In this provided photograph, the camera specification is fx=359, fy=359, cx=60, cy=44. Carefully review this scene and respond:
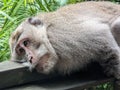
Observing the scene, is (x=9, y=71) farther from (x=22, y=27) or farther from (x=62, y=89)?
(x=22, y=27)

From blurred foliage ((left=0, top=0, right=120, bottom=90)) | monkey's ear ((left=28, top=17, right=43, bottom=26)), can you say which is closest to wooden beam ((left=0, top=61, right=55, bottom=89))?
monkey's ear ((left=28, top=17, right=43, bottom=26))

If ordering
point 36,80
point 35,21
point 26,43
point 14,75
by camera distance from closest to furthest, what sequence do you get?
point 14,75, point 36,80, point 26,43, point 35,21

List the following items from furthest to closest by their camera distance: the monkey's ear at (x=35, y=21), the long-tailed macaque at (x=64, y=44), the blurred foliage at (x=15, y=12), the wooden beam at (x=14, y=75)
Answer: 1. the blurred foliage at (x=15, y=12)
2. the monkey's ear at (x=35, y=21)
3. the long-tailed macaque at (x=64, y=44)
4. the wooden beam at (x=14, y=75)

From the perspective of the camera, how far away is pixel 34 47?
2428 mm

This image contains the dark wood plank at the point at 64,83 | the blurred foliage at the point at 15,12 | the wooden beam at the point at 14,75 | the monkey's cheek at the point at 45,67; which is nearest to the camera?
the wooden beam at the point at 14,75

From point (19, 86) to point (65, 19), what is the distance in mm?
770

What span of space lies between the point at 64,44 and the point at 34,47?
21 cm

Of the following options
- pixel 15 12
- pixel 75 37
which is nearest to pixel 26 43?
pixel 75 37

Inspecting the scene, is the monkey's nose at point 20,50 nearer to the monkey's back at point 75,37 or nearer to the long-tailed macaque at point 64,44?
the long-tailed macaque at point 64,44

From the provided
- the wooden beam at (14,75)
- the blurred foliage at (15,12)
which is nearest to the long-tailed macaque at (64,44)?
the wooden beam at (14,75)

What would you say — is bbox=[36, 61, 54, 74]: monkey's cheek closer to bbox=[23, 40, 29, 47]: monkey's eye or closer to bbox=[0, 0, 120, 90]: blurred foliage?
bbox=[23, 40, 29, 47]: monkey's eye

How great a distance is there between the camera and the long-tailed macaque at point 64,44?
95.3 inches

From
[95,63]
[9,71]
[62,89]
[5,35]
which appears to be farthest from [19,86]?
[5,35]

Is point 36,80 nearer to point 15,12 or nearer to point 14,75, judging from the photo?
point 14,75
